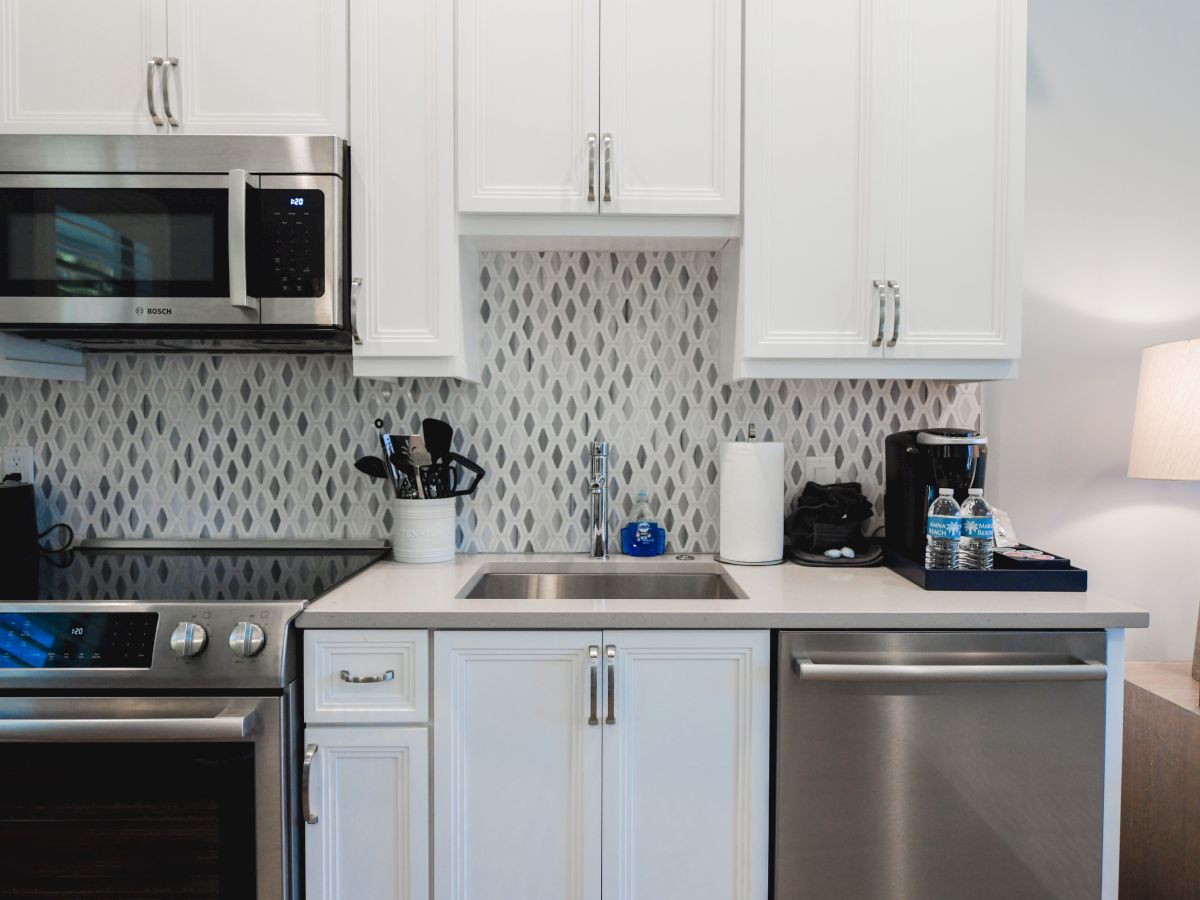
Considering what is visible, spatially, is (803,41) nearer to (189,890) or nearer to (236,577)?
(236,577)

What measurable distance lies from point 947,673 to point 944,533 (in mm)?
331

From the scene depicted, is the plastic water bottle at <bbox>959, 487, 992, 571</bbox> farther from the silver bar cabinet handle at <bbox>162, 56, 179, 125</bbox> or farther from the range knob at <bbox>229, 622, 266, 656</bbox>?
the silver bar cabinet handle at <bbox>162, 56, 179, 125</bbox>

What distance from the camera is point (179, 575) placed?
1.68 m

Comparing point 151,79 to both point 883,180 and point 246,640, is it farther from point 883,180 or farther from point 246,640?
point 883,180

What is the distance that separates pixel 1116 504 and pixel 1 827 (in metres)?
2.73

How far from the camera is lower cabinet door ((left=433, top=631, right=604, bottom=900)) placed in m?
1.42

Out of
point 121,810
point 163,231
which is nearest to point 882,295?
point 163,231

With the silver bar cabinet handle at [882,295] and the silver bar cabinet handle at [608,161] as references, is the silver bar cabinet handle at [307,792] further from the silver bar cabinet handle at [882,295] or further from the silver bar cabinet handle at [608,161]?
the silver bar cabinet handle at [882,295]

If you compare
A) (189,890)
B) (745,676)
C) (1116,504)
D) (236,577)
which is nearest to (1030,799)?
(745,676)

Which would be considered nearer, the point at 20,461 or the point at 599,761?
the point at 599,761

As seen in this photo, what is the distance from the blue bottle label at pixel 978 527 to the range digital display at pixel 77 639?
167cm

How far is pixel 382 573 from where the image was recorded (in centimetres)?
175

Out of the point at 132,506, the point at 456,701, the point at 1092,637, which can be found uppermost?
the point at 132,506

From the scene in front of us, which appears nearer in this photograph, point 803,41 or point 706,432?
point 803,41
